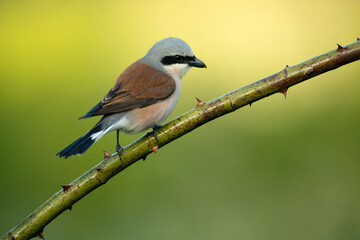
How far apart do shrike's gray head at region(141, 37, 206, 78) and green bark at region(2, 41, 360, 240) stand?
119 centimetres

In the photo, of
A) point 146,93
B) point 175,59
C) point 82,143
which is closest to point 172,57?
point 175,59

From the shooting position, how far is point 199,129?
4.70 m

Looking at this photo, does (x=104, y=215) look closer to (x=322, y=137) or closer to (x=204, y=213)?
(x=204, y=213)

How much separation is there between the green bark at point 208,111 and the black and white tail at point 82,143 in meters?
0.37

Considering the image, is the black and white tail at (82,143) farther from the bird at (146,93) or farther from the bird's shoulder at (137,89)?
the bird's shoulder at (137,89)

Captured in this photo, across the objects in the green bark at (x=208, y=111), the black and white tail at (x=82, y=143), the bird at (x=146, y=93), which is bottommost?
the green bark at (x=208, y=111)

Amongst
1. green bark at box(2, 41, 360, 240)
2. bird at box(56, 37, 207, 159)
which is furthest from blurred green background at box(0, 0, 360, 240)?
green bark at box(2, 41, 360, 240)

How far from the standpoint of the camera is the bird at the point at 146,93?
2.93m

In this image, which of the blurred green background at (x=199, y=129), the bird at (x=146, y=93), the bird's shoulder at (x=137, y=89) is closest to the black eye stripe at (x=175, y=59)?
the bird at (x=146, y=93)

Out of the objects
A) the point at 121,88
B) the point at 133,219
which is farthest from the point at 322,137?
the point at 121,88

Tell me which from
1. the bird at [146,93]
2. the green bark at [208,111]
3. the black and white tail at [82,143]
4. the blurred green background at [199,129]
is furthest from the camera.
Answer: the blurred green background at [199,129]

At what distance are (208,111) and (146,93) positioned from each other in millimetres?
1104

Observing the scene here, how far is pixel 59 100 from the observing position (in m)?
4.46

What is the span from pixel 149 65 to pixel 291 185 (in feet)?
5.24
